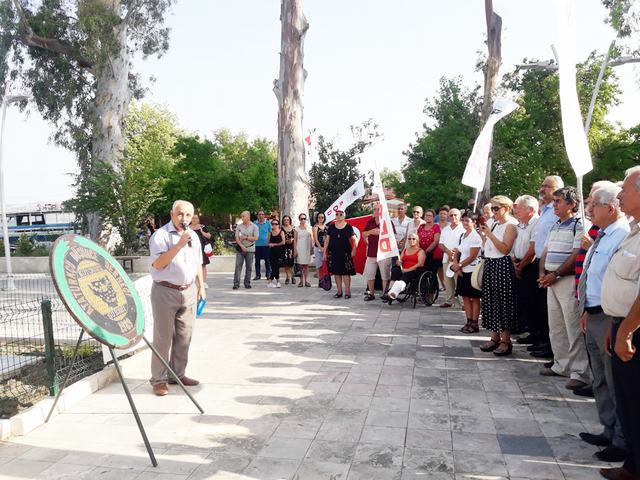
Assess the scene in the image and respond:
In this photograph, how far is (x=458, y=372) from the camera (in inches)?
216

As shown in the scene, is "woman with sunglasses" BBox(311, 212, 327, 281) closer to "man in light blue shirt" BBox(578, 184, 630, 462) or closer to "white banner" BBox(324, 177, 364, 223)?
"white banner" BBox(324, 177, 364, 223)

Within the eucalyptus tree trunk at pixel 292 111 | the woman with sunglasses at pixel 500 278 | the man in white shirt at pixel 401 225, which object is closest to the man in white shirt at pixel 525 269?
the woman with sunglasses at pixel 500 278

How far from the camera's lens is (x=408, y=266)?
9227 mm

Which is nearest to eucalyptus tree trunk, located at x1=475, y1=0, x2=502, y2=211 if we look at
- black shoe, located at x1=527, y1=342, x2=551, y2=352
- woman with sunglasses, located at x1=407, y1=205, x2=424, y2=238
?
woman with sunglasses, located at x1=407, y1=205, x2=424, y2=238

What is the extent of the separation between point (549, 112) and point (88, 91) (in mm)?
24156

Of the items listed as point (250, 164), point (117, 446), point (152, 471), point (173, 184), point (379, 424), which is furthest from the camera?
point (250, 164)

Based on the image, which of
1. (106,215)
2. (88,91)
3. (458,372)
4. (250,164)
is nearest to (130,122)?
(250,164)

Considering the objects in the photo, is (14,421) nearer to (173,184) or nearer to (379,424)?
(379,424)

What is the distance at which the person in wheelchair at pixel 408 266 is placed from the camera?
912 cm

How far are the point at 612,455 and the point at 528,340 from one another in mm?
3210

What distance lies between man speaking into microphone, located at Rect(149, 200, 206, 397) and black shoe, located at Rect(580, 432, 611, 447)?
3.43m

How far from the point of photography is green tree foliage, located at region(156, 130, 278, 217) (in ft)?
119

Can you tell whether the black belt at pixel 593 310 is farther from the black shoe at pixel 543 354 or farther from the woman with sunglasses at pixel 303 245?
the woman with sunglasses at pixel 303 245

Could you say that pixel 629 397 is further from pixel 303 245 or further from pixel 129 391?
pixel 303 245
